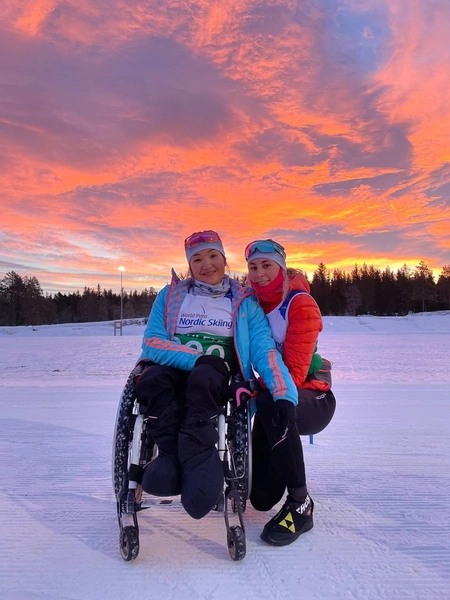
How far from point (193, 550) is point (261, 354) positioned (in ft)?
3.46

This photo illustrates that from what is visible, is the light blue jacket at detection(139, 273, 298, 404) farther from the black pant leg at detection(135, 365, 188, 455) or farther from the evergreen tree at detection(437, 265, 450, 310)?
the evergreen tree at detection(437, 265, 450, 310)

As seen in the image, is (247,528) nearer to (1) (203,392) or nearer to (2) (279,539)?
(2) (279,539)

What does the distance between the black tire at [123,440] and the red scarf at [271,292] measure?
965 mm

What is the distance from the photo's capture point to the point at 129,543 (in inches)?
80.4

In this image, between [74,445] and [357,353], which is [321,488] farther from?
[357,353]

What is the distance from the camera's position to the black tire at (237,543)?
206 centimetres

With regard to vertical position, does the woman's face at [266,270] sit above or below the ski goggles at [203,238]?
below

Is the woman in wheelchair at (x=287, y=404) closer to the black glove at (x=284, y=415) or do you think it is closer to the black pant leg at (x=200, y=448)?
the black glove at (x=284, y=415)

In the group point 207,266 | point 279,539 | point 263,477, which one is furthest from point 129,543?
point 207,266

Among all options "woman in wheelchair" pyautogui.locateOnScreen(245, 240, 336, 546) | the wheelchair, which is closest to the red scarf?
"woman in wheelchair" pyautogui.locateOnScreen(245, 240, 336, 546)

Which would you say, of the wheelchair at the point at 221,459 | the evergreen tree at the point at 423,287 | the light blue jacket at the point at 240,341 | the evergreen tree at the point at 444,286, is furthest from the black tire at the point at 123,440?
the evergreen tree at the point at 444,286

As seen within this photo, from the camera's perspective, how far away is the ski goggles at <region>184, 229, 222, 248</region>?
8.73ft

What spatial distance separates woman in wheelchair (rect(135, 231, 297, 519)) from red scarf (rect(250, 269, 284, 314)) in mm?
93

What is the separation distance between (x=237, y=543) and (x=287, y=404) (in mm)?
692
